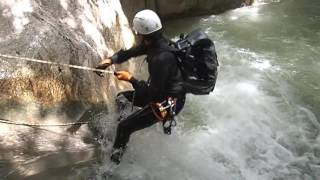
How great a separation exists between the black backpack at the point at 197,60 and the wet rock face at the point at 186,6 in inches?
208

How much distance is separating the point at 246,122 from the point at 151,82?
330cm

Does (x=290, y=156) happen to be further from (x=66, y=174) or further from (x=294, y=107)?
(x=66, y=174)

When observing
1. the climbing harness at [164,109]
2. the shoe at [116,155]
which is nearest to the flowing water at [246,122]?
the shoe at [116,155]

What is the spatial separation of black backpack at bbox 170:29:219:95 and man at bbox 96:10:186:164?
0.14 meters

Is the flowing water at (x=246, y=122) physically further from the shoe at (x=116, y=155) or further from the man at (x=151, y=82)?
the man at (x=151, y=82)

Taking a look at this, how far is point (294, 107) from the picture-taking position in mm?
8172

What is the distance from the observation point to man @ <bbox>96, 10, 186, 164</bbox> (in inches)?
191

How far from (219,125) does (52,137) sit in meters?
3.22

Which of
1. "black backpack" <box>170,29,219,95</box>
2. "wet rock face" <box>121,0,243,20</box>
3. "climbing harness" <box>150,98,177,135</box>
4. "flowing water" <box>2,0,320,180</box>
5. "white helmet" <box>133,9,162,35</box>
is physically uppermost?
"white helmet" <box>133,9,162,35</box>

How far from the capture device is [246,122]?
25.4ft

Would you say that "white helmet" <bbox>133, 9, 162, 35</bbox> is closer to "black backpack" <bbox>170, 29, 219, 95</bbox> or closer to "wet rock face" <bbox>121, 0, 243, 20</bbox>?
"black backpack" <bbox>170, 29, 219, 95</bbox>

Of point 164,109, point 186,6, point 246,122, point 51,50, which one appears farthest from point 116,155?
point 186,6

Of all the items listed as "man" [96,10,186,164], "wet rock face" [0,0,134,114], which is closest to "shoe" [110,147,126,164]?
"man" [96,10,186,164]

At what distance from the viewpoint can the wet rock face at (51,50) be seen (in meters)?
5.28
